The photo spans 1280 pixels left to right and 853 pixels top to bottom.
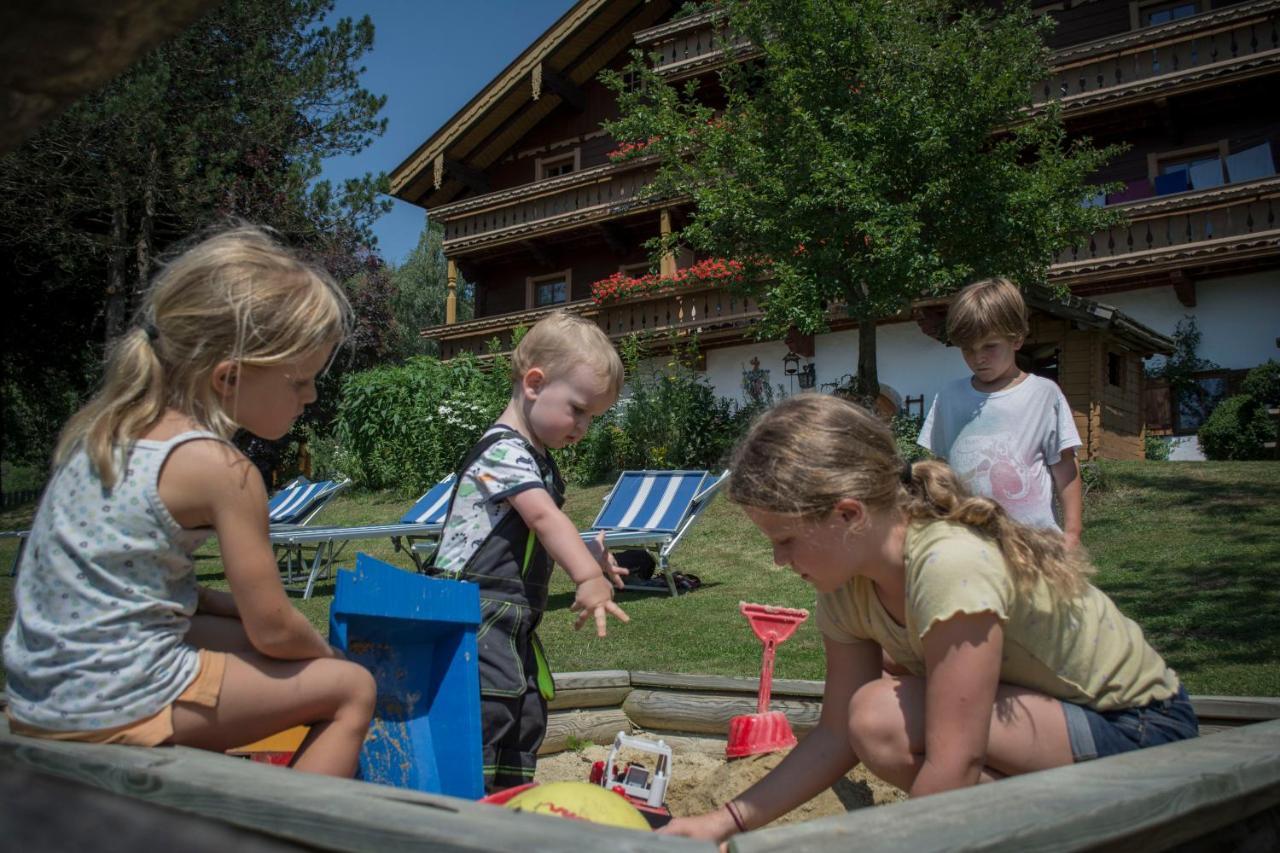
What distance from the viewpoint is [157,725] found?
1615 mm

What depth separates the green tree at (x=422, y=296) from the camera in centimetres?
3531

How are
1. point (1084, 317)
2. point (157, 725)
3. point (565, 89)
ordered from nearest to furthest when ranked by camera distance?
point (157, 725) → point (1084, 317) → point (565, 89)

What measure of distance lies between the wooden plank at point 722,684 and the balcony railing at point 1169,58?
12.8 metres

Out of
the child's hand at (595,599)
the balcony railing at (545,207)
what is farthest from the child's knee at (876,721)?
the balcony railing at (545,207)

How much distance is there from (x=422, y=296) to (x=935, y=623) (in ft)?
116

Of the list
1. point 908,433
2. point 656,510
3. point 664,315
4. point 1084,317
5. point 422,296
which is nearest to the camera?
point 656,510

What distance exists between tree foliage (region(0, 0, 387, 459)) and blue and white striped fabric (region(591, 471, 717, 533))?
1116 centimetres

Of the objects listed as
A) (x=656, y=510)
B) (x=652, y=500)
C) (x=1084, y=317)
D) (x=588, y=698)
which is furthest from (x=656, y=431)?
(x=588, y=698)

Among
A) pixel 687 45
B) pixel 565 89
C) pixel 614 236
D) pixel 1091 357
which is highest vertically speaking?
pixel 565 89

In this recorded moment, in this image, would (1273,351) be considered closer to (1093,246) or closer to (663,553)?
(1093,246)

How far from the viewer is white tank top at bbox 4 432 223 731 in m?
1.59

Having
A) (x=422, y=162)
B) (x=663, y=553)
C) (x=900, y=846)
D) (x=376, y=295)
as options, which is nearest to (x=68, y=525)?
(x=900, y=846)

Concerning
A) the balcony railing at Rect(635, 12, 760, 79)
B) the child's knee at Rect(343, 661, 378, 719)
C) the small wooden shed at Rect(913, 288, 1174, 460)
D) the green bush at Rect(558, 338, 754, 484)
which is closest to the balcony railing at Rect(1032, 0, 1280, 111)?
the small wooden shed at Rect(913, 288, 1174, 460)

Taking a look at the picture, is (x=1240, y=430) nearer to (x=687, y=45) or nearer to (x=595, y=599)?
(x=687, y=45)
